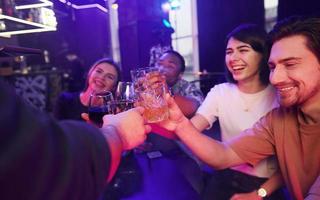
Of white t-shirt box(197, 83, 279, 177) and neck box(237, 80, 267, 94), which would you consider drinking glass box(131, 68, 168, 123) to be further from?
neck box(237, 80, 267, 94)

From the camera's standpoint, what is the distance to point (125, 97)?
124 cm

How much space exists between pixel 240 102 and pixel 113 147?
4.86 ft

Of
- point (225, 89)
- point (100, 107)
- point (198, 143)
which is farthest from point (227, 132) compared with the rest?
point (100, 107)

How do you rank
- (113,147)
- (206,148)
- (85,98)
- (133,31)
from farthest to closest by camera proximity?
1. (133,31)
2. (85,98)
3. (206,148)
4. (113,147)

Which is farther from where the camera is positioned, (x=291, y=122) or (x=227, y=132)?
(x=227, y=132)

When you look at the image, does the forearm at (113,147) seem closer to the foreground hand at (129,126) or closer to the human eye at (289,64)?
the foreground hand at (129,126)

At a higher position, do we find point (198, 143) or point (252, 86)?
point (252, 86)

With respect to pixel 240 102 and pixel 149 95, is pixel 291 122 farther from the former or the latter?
pixel 149 95

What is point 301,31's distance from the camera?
145 centimetres

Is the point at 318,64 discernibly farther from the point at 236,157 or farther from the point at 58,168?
the point at 58,168

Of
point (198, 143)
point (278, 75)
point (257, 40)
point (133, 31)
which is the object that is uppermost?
point (133, 31)

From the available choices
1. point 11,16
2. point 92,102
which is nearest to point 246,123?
point 92,102

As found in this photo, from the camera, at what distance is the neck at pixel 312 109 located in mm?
1417

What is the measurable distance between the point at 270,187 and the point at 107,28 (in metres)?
10.5
